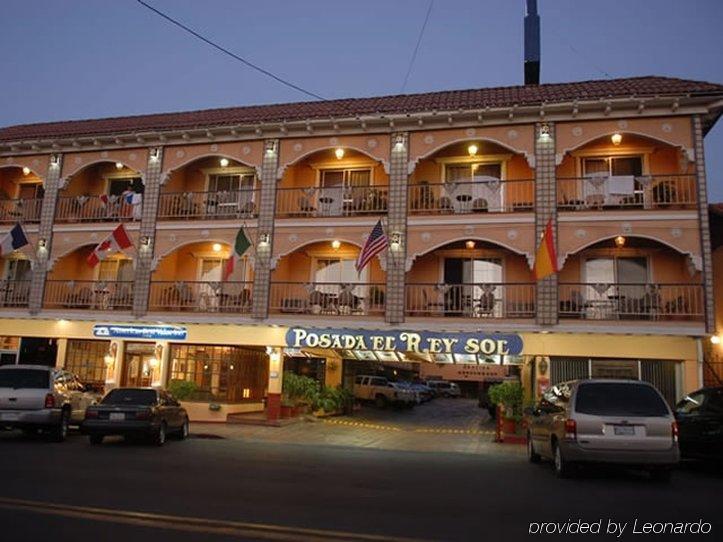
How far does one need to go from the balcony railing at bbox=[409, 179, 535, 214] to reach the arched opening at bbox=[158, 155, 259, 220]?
19.0 ft

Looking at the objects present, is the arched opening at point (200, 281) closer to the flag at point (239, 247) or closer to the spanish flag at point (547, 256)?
the flag at point (239, 247)

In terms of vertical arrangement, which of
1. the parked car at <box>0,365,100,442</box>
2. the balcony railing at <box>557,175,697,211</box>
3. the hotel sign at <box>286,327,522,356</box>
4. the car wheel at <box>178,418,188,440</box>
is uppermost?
the balcony railing at <box>557,175,697,211</box>

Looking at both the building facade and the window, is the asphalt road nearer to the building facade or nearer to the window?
the building facade

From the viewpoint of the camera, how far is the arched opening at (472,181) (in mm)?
20984

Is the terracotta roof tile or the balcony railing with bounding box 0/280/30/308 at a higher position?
the terracotta roof tile

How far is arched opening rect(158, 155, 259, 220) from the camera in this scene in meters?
23.4

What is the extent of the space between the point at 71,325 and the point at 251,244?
315 inches

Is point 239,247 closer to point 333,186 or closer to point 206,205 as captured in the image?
point 206,205

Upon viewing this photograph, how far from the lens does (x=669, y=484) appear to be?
1066 centimetres

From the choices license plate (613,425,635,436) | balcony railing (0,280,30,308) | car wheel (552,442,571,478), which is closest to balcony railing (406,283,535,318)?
car wheel (552,442,571,478)

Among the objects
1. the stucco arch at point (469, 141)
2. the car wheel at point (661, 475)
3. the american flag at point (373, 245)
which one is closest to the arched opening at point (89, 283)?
the american flag at point (373, 245)

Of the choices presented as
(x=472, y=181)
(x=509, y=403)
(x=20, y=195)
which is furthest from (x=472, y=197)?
(x=20, y=195)

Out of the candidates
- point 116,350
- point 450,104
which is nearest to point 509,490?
point 450,104

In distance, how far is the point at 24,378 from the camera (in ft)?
49.8
